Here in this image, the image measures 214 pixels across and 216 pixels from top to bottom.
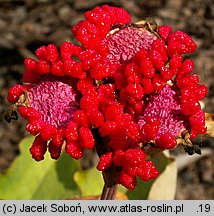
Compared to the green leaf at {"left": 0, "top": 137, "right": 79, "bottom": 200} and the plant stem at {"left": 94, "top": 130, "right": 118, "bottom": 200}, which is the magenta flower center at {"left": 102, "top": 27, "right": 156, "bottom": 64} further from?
the green leaf at {"left": 0, "top": 137, "right": 79, "bottom": 200}

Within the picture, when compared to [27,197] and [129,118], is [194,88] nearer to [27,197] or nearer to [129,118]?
[129,118]

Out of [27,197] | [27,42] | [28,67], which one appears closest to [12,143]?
[27,42]

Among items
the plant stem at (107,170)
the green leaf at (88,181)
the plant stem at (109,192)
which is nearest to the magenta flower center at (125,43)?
the plant stem at (107,170)

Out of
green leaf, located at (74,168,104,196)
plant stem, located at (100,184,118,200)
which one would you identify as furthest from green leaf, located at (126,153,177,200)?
plant stem, located at (100,184,118,200)

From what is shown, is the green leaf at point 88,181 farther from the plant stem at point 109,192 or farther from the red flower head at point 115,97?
the red flower head at point 115,97

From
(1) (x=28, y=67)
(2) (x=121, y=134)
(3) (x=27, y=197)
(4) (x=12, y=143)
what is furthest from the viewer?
(4) (x=12, y=143)

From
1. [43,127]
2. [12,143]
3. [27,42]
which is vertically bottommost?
[12,143]
